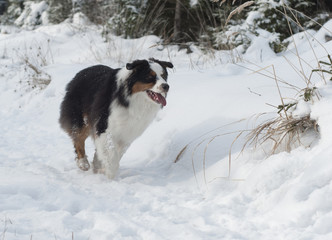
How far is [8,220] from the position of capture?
252 cm

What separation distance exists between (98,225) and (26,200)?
0.71m

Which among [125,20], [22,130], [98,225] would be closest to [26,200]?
[98,225]

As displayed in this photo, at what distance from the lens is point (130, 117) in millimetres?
4227

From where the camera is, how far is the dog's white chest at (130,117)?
4.20 m

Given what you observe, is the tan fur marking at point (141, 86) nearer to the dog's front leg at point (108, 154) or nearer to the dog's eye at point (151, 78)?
the dog's eye at point (151, 78)

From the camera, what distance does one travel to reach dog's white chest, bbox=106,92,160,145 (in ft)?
13.8

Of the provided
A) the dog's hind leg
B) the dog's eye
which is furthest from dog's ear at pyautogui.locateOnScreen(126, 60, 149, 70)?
the dog's hind leg

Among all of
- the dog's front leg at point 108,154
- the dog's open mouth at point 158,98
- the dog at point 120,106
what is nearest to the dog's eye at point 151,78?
the dog at point 120,106

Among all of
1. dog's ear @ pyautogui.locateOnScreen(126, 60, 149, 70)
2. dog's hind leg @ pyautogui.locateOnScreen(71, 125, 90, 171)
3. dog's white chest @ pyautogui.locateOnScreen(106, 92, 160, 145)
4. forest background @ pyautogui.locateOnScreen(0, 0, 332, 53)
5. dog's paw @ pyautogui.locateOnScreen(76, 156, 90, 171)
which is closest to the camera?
dog's ear @ pyautogui.locateOnScreen(126, 60, 149, 70)

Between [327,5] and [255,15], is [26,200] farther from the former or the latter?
[327,5]

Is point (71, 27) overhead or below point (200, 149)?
below

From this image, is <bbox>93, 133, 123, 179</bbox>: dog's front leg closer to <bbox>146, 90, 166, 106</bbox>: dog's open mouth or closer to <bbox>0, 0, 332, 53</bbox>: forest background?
<bbox>146, 90, 166, 106</bbox>: dog's open mouth

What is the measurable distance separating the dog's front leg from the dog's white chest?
6 cm

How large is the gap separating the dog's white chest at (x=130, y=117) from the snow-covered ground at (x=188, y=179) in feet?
1.48
